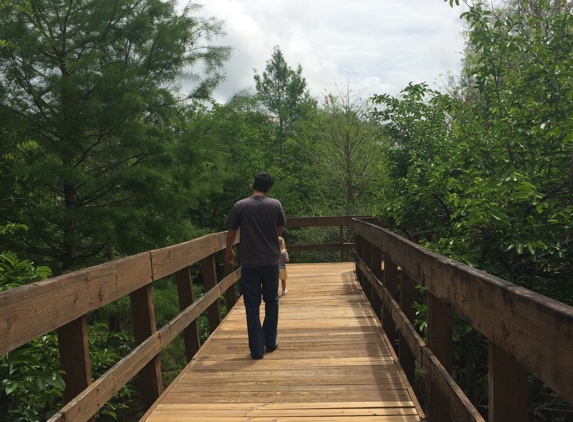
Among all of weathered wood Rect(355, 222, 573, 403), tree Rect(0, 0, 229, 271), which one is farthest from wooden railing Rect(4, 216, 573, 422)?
tree Rect(0, 0, 229, 271)

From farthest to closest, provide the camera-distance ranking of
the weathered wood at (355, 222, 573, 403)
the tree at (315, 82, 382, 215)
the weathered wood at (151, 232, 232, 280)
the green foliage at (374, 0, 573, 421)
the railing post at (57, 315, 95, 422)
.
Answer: the tree at (315, 82, 382, 215) < the green foliage at (374, 0, 573, 421) < the weathered wood at (151, 232, 232, 280) < the railing post at (57, 315, 95, 422) < the weathered wood at (355, 222, 573, 403)

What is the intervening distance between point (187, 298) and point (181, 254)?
1.80ft

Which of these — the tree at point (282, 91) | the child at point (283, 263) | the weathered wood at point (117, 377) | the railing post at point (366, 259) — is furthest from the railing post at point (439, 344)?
the tree at point (282, 91)

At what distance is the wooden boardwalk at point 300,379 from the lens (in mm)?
3623

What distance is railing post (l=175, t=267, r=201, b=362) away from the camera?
4.96 metres

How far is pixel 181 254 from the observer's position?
467cm

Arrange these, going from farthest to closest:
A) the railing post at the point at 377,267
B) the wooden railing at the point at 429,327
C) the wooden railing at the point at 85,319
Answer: the railing post at the point at 377,267 → the wooden railing at the point at 85,319 → the wooden railing at the point at 429,327

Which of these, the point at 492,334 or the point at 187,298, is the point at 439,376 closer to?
the point at 492,334

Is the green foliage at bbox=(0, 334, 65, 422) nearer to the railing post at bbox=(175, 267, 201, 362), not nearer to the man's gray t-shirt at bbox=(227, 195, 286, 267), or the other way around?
the railing post at bbox=(175, 267, 201, 362)

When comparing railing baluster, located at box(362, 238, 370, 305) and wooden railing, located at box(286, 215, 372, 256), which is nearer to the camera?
railing baluster, located at box(362, 238, 370, 305)

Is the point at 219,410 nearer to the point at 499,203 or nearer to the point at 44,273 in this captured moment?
the point at 44,273

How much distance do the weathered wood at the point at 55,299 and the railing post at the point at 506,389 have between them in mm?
1829

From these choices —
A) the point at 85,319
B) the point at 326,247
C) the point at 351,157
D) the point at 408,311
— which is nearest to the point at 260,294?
the point at 408,311

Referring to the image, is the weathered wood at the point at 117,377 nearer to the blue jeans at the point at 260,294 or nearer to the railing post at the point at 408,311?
the blue jeans at the point at 260,294
